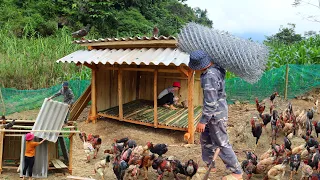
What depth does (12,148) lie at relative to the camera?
538cm

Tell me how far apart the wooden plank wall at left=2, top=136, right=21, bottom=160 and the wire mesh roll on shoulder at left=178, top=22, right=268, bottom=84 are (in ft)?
11.9

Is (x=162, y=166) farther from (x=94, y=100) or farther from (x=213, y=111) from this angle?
(x=94, y=100)

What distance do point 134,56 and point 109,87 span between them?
230cm

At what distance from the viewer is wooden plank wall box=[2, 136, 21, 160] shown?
532cm

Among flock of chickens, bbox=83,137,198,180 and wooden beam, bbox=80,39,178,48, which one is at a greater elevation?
wooden beam, bbox=80,39,178,48

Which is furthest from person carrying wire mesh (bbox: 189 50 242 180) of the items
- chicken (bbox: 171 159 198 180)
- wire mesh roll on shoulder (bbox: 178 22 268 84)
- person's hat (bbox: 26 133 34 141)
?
person's hat (bbox: 26 133 34 141)

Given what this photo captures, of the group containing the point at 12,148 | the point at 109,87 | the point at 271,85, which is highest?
the point at 271,85

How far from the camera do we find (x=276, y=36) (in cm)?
2600

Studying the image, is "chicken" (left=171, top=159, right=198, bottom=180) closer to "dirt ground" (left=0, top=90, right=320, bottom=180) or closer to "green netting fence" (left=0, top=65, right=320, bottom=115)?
"dirt ground" (left=0, top=90, right=320, bottom=180)

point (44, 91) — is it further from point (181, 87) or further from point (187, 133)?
point (187, 133)

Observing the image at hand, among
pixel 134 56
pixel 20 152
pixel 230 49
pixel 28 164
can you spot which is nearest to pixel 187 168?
pixel 230 49

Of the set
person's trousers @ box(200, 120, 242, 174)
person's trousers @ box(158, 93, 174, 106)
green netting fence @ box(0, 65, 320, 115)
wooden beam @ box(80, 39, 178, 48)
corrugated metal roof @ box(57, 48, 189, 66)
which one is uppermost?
wooden beam @ box(80, 39, 178, 48)

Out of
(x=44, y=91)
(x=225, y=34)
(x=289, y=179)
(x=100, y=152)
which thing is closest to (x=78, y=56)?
(x=44, y=91)

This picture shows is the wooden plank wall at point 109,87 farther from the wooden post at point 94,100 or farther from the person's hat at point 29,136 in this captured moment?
the person's hat at point 29,136
